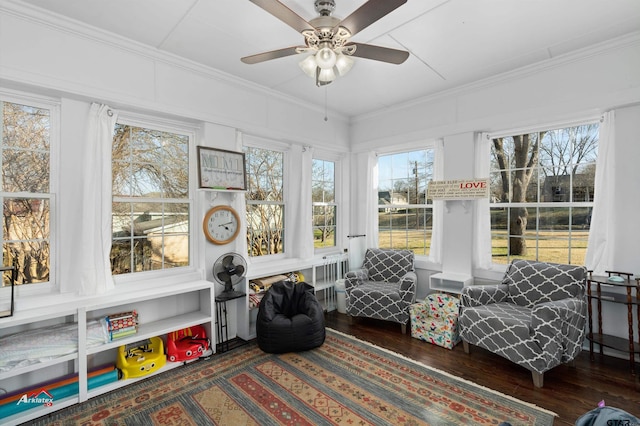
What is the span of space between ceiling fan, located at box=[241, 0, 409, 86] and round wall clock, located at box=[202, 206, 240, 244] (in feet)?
5.37

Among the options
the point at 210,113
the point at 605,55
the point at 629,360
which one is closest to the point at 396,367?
the point at 629,360

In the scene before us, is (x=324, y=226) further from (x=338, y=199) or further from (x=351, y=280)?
(x=351, y=280)

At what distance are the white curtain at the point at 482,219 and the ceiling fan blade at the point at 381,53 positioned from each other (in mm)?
2079

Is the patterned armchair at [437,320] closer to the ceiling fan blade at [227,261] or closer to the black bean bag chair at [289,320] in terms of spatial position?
the black bean bag chair at [289,320]

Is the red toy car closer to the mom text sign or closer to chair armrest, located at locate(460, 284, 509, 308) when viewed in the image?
chair armrest, located at locate(460, 284, 509, 308)

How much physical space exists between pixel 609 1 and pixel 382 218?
126 inches

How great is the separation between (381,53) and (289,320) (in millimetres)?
2500

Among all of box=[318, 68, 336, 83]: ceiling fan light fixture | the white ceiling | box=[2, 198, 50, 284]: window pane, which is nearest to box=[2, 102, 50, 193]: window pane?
box=[2, 198, 50, 284]: window pane

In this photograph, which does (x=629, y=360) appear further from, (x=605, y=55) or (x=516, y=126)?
(x=605, y=55)

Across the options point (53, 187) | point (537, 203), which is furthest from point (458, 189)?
point (53, 187)

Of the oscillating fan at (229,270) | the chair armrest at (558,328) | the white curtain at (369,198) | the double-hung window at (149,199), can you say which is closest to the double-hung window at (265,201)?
the oscillating fan at (229,270)

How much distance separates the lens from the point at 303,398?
7.66ft

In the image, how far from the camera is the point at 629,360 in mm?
2787

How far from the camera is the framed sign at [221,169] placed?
125 inches
